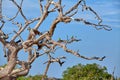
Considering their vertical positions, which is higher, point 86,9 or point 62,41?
point 86,9

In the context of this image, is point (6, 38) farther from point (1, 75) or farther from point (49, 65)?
point (49, 65)

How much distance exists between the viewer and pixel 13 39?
38.6 ft

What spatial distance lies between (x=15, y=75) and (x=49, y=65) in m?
1.79

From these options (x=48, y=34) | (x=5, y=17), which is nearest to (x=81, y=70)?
(x=5, y=17)

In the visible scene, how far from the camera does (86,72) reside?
2739 centimetres

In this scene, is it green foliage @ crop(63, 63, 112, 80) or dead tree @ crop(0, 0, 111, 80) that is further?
green foliage @ crop(63, 63, 112, 80)

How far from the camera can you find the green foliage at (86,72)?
26719 millimetres

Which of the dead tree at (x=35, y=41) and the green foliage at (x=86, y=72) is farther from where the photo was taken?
the green foliage at (x=86, y=72)

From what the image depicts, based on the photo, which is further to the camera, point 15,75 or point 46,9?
point 15,75

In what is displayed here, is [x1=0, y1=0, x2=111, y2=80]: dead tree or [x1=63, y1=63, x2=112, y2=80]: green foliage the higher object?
[x1=0, y1=0, x2=111, y2=80]: dead tree

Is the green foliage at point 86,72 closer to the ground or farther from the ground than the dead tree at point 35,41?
closer to the ground

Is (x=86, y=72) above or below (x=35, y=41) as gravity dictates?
below

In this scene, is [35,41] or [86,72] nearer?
[35,41]

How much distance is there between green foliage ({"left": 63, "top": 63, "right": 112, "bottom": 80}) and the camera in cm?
2672
